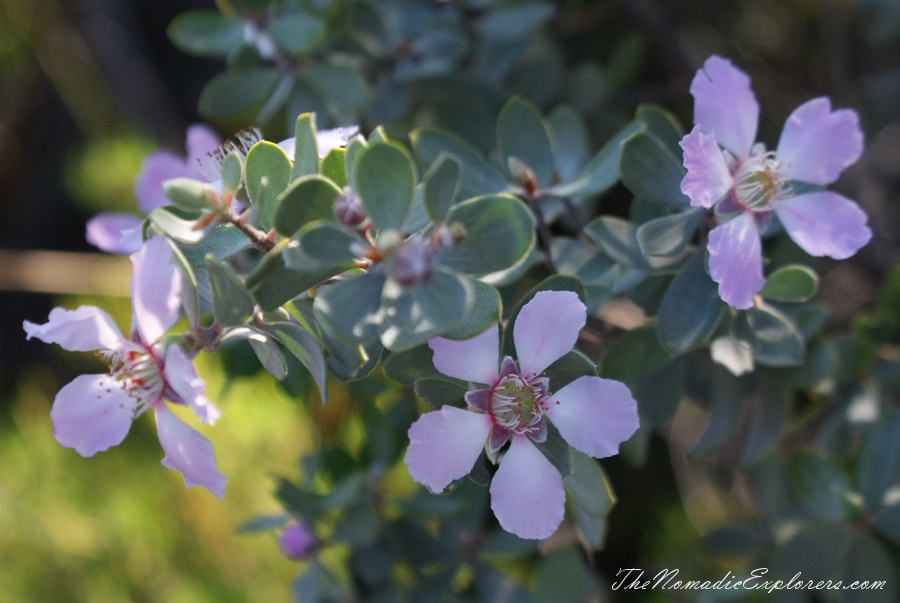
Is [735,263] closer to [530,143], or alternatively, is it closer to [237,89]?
[530,143]

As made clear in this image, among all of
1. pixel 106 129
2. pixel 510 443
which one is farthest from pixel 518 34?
pixel 106 129

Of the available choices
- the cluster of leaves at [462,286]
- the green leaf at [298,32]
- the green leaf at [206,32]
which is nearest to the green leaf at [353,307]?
the cluster of leaves at [462,286]

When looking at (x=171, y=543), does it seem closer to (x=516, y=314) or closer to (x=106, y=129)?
(x=516, y=314)

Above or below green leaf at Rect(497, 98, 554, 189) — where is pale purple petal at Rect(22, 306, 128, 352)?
above

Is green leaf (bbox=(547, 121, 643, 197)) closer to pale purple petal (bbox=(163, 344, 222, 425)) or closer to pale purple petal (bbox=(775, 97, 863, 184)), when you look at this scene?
pale purple petal (bbox=(775, 97, 863, 184))

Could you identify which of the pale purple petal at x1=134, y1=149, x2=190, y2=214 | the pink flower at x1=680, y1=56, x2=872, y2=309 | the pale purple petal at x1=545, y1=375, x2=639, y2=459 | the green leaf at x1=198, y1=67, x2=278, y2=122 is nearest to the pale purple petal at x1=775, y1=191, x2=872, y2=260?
the pink flower at x1=680, y1=56, x2=872, y2=309

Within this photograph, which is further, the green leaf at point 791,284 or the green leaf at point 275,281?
the green leaf at point 791,284

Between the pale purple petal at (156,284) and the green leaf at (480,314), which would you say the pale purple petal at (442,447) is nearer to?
the green leaf at (480,314)

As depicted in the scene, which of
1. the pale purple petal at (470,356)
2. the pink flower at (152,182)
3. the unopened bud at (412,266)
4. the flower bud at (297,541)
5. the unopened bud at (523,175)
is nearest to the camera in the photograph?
the unopened bud at (412,266)
